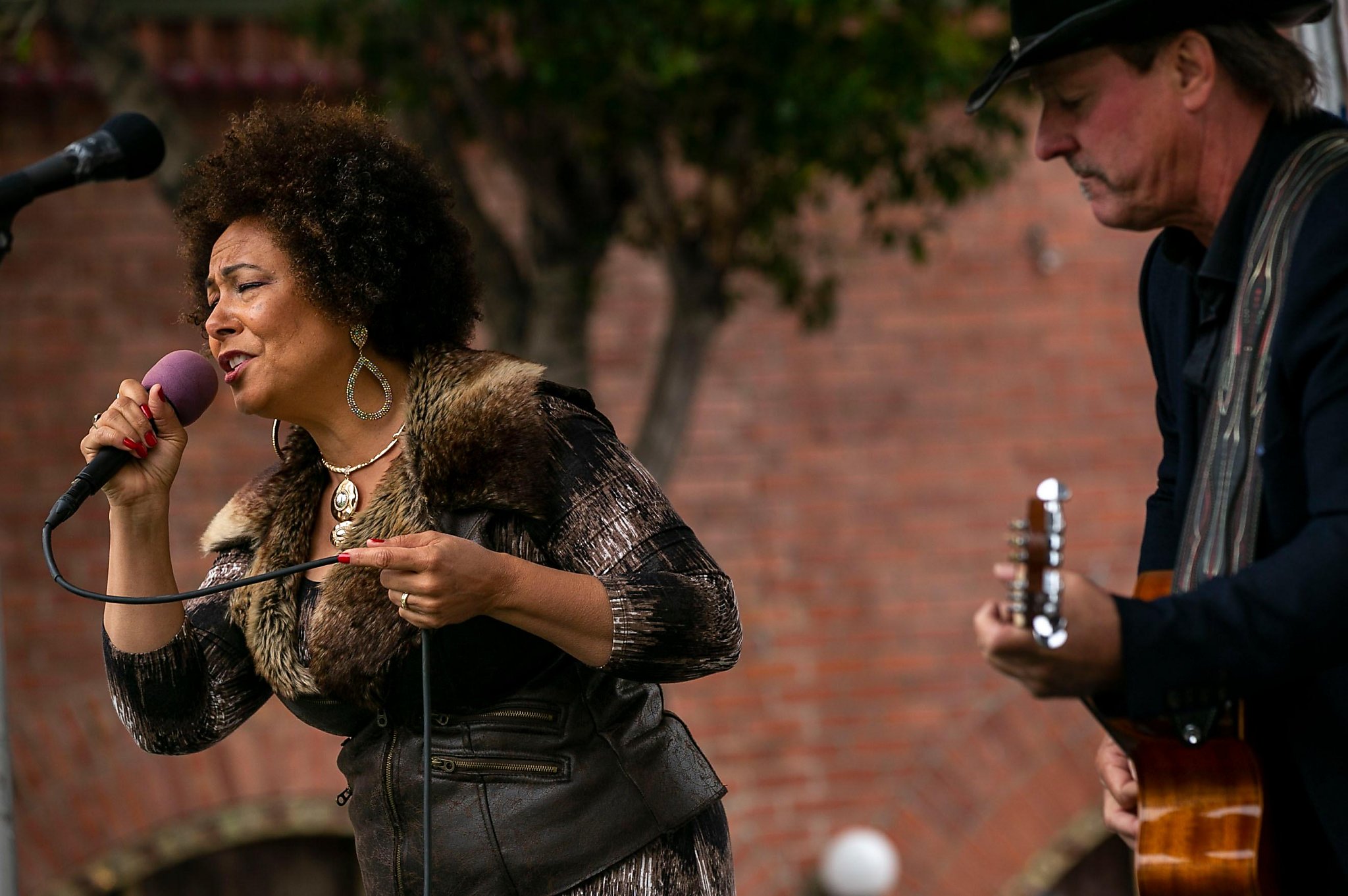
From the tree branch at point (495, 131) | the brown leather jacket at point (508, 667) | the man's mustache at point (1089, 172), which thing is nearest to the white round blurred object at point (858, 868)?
the tree branch at point (495, 131)

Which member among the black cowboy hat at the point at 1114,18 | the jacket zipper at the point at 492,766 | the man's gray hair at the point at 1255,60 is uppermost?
the black cowboy hat at the point at 1114,18

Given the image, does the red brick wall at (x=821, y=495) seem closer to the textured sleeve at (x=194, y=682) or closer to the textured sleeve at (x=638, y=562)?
the textured sleeve at (x=194, y=682)

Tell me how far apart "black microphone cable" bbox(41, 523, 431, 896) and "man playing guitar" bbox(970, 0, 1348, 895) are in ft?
3.05

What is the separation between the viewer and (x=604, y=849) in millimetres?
2326

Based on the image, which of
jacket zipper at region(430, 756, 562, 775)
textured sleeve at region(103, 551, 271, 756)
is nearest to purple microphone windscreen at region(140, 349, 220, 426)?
textured sleeve at region(103, 551, 271, 756)

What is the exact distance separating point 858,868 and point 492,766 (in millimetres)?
4023

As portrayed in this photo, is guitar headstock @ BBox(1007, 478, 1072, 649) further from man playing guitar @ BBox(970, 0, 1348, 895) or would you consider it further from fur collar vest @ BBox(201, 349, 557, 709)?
fur collar vest @ BBox(201, 349, 557, 709)

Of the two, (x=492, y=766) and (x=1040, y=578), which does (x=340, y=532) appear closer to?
(x=492, y=766)

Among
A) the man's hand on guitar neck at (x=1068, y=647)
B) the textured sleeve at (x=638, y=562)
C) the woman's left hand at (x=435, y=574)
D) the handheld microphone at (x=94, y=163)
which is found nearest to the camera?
the man's hand on guitar neck at (x=1068, y=647)

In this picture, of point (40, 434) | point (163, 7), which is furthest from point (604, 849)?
point (163, 7)

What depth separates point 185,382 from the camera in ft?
7.97

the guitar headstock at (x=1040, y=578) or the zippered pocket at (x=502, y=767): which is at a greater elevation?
the guitar headstock at (x=1040, y=578)

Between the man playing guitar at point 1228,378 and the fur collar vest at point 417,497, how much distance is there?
84 centimetres

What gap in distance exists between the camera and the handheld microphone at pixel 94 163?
2.64 meters
